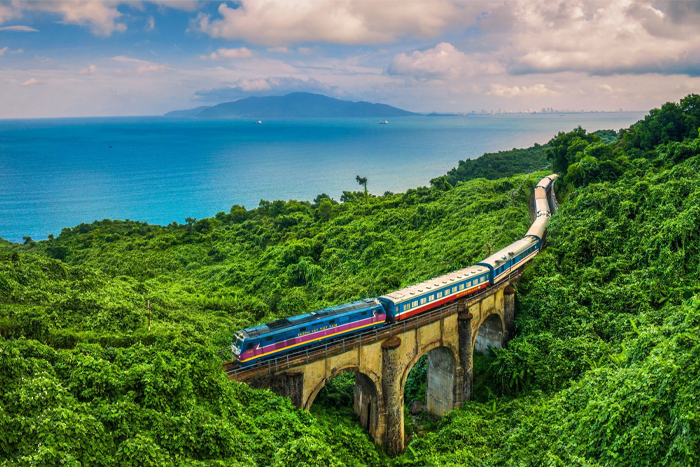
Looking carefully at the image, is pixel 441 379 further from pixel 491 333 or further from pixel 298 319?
pixel 298 319

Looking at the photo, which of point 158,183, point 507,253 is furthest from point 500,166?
point 158,183

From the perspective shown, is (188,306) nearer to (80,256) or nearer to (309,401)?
(309,401)

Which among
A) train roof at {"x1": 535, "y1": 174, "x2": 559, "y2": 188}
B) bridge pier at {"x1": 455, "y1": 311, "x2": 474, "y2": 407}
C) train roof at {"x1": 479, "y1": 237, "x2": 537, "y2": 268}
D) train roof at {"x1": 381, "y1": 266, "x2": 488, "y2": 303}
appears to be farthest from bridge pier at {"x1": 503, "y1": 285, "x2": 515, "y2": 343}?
train roof at {"x1": 535, "y1": 174, "x2": 559, "y2": 188}

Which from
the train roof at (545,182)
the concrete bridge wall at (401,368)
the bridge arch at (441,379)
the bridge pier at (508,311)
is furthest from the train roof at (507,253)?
the train roof at (545,182)

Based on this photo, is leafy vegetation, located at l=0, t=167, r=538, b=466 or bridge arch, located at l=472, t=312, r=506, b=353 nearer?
leafy vegetation, located at l=0, t=167, r=538, b=466

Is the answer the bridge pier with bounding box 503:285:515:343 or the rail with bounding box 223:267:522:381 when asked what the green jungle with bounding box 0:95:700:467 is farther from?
the rail with bounding box 223:267:522:381

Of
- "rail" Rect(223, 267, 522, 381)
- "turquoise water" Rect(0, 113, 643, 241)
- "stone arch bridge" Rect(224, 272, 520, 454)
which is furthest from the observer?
"turquoise water" Rect(0, 113, 643, 241)

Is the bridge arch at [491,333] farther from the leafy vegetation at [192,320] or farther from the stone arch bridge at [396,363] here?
the leafy vegetation at [192,320]
